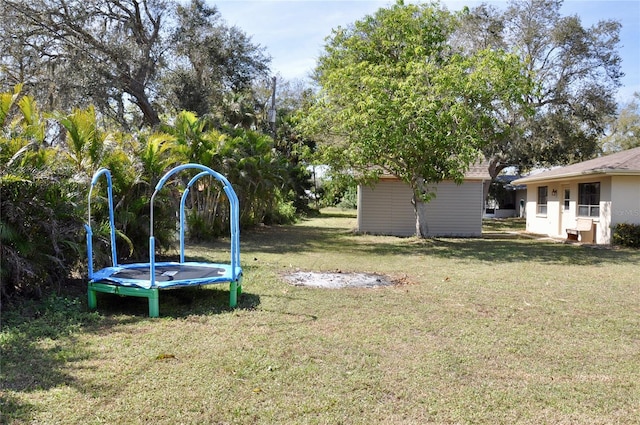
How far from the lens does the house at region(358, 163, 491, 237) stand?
20078 mm

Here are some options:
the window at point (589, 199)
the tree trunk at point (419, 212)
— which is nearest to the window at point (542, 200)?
the window at point (589, 199)

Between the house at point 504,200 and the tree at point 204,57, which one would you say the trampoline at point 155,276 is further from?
the house at point 504,200

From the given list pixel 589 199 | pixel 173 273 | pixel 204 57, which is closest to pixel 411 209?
pixel 589 199

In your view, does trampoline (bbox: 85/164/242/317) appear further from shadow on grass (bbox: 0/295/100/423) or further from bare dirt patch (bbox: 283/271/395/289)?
bare dirt patch (bbox: 283/271/395/289)

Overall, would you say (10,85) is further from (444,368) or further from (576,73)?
(576,73)

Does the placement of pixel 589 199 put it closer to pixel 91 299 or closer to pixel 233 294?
pixel 233 294

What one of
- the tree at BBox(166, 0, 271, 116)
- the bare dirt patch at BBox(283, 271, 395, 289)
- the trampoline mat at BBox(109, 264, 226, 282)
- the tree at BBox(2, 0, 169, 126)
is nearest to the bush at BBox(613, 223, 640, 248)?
the bare dirt patch at BBox(283, 271, 395, 289)

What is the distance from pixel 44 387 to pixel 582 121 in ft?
101

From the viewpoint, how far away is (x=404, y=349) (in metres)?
5.21

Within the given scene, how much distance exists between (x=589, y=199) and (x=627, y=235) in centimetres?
260

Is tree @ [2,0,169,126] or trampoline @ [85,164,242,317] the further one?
tree @ [2,0,169,126]

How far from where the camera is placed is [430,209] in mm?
20141

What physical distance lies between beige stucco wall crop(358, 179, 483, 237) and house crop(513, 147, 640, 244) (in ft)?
11.8

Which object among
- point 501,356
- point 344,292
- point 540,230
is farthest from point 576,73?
point 501,356
